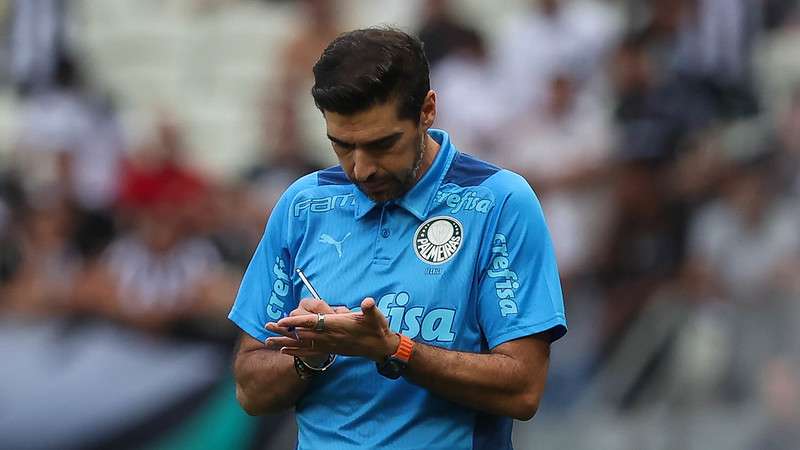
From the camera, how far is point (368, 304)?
287 centimetres

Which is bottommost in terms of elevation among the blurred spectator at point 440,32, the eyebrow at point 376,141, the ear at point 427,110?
the blurred spectator at point 440,32

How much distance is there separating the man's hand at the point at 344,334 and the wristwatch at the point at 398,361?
15mm

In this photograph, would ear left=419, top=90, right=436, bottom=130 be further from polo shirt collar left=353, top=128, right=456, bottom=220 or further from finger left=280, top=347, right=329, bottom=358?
finger left=280, top=347, right=329, bottom=358

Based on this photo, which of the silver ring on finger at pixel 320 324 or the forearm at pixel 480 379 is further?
the forearm at pixel 480 379

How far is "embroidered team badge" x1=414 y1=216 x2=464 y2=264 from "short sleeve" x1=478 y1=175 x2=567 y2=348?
75mm

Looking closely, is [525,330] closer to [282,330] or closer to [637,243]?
[282,330]

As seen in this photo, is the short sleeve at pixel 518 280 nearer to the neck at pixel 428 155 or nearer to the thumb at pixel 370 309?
the neck at pixel 428 155

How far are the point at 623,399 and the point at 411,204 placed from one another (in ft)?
16.2

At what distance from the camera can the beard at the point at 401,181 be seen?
3.24 m

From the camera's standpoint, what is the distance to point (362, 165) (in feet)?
10.4

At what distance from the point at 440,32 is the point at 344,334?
19.3 feet

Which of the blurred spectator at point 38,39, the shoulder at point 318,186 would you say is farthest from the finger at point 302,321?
the blurred spectator at point 38,39

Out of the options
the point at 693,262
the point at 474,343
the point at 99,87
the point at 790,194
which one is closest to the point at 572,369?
the point at 693,262

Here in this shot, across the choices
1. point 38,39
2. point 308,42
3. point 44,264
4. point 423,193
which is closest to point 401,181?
point 423,193
